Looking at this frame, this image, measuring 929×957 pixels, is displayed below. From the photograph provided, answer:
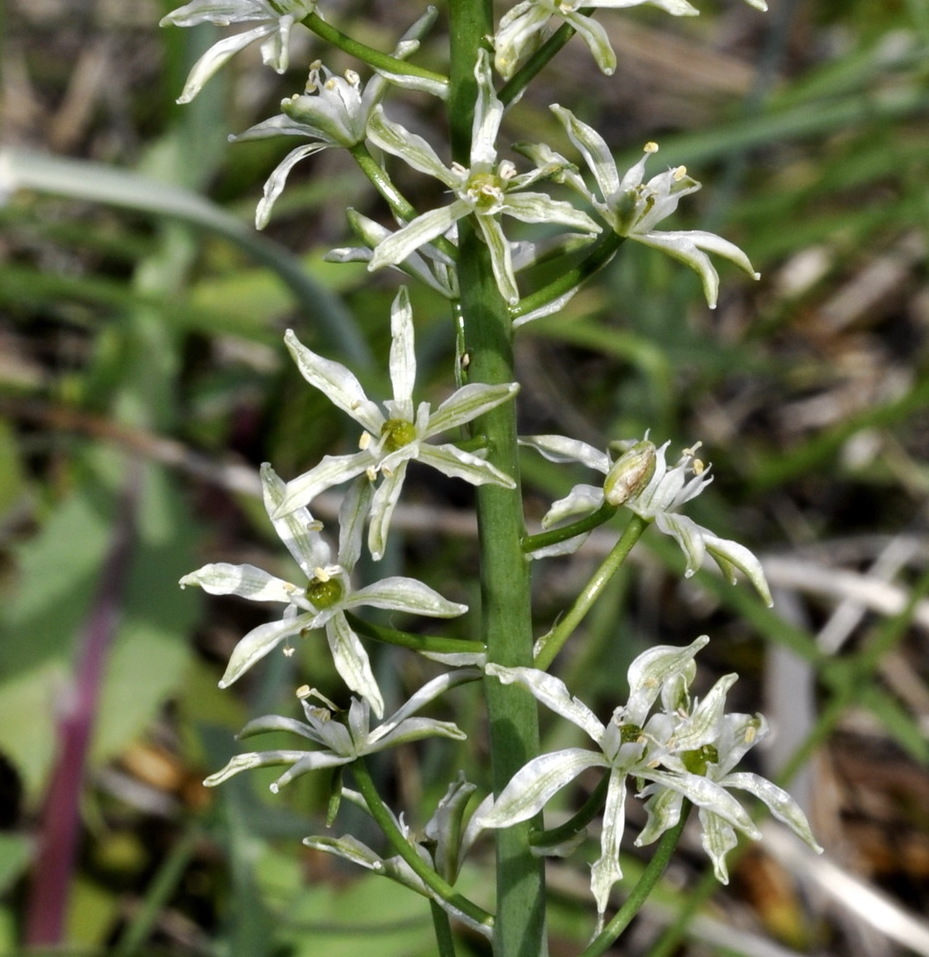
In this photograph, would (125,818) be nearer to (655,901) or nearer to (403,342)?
(655,901)

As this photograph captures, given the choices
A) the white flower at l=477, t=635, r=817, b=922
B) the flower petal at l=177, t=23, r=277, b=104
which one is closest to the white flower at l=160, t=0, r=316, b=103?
the flower petal at l=177, t=23, r=277, b=104

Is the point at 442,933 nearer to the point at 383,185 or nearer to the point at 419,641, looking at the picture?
the point at 419,641

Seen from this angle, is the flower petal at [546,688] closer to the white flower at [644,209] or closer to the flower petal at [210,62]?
the white flower at [644,209]

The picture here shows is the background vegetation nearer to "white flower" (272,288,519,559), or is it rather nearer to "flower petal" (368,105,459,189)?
"white flower" (272,288,519,559)

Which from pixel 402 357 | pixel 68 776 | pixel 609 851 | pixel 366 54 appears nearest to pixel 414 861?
pixel 609 851

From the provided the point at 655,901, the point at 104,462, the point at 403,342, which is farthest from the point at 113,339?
the point at 403,342

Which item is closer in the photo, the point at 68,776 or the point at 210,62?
the point at 210,62
